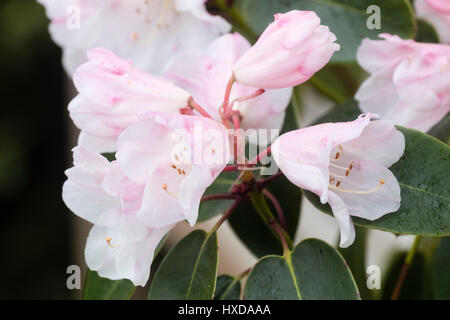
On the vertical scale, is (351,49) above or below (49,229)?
above

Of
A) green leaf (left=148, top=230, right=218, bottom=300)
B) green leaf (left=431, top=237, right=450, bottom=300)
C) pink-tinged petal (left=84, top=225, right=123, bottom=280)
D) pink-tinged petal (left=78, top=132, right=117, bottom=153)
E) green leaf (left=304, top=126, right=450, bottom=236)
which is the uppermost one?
pink-tinged petal (left=78, top=132, right=117, bottom=153)

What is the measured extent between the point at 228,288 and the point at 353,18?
289 millimetres

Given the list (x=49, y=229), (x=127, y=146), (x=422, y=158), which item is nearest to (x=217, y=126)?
(x=127, y=146)

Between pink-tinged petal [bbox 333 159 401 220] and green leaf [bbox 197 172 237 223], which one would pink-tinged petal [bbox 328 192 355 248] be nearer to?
pink-tinged petal [bbox 333 159 401 220]

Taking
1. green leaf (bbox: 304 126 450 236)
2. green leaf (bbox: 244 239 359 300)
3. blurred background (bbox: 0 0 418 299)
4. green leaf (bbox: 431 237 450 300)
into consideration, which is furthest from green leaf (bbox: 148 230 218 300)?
blurred background (bbox: 0 0 418 299)

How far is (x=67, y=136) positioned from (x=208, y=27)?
158 cm

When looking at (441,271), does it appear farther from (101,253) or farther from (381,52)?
(101,253)

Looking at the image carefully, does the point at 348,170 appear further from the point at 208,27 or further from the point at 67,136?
the point at 67,136

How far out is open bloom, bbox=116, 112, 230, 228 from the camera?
1.41 ft

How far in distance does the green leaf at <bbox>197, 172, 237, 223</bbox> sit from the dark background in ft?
4.81

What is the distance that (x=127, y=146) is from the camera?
438 mm

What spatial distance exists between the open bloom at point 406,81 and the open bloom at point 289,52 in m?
0.12

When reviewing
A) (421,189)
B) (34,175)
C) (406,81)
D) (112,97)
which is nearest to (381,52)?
(406,81)

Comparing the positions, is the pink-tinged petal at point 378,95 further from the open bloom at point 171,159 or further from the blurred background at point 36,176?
the blurred background at point 36,176
